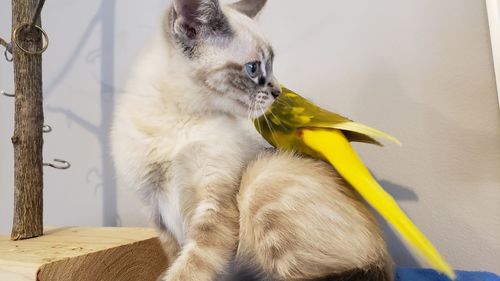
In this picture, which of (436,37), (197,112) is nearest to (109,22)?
(197,112)

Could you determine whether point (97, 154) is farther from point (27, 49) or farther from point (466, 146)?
point (466, 146)

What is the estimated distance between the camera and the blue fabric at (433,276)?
837mm

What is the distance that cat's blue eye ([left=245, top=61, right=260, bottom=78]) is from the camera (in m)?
0.75

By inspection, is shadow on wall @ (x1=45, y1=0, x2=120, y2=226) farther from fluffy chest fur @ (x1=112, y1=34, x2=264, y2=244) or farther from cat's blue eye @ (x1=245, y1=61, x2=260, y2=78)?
cat's blue eye @ (x1=245, y1=61, x2=260, y2=78)

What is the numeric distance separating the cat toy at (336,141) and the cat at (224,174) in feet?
0.12

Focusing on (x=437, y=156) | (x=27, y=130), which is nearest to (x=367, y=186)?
(x=437, y=156)

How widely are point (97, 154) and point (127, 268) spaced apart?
76 centimetres

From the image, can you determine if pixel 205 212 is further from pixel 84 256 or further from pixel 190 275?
pixel 84 256

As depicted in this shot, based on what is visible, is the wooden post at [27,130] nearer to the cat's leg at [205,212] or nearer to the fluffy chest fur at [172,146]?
the fluffy chest fur at [172,146]

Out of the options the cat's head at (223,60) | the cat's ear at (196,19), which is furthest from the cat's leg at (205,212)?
the cat's ear at (196,19)

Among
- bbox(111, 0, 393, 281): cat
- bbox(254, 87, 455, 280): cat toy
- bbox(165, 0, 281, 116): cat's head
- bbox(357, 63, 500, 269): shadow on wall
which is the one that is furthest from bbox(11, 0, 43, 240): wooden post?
bbox(357, 63, 500, 269): shadow on wall

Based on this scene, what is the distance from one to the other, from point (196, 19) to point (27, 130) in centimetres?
63

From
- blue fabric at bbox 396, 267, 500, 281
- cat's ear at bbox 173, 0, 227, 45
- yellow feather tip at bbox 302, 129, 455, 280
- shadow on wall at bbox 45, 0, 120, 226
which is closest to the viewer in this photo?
yellow feather tip at bbox 302, 129, 455, 280

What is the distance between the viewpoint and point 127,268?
86 centimetres
